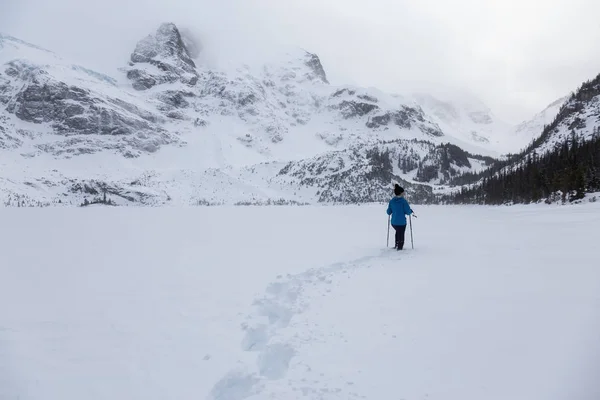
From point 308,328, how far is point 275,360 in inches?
50.1

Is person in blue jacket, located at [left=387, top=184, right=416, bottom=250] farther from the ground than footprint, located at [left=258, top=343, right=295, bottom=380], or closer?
farther from the ground

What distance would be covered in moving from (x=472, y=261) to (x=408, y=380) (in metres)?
8.23

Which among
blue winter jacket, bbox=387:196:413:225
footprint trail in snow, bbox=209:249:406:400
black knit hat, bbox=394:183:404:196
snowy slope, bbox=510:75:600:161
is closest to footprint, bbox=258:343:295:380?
footprint trail in snow, bbox=209:249:406:400

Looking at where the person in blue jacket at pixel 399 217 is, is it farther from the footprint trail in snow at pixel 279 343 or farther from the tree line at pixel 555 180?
the tree line at pixel 555 180

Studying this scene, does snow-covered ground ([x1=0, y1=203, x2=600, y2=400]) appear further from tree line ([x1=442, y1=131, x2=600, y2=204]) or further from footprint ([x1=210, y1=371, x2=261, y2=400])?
tree line ([x1=442, y1=131, x2=600, y2=204])

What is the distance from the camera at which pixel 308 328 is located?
8.05 meters

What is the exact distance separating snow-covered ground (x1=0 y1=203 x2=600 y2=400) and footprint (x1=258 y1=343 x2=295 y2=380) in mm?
32

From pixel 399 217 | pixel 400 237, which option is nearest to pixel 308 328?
pixel 400 237

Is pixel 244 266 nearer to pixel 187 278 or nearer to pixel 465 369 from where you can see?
pixel 187 278

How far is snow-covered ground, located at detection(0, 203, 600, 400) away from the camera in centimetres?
566

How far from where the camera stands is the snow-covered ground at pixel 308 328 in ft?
18.6

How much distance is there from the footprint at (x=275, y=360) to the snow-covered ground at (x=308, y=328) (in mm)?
32

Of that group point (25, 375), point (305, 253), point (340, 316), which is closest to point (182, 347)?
point (25, 375)

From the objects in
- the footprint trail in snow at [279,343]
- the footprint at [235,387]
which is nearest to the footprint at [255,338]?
the footprint trail in snow at [279,343]
